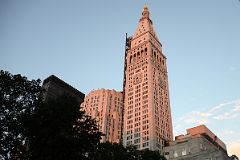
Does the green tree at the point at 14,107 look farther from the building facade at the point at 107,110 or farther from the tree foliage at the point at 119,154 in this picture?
the building facade at the point at 107,110

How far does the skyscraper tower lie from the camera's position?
125 m

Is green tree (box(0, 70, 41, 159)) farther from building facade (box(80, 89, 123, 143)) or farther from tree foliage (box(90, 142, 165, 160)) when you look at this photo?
building facade (box(80, 89, 123, 143))

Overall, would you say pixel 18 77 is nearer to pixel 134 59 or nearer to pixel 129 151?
pixel 129 151

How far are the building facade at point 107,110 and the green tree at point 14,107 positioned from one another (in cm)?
13312

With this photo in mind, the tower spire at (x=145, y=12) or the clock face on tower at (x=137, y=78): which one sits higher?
the tower spire at (x=145, y=12)

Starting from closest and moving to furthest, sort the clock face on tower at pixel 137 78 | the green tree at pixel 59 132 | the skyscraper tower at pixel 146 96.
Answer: the green tree at pixel 59 132 → the skyscraper tower at pixel 146 96 → the clock face on tower at pixel 137 78

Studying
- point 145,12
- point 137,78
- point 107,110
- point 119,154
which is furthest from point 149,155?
point 145,12

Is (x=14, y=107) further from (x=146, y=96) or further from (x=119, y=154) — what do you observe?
(x=146, y=96)

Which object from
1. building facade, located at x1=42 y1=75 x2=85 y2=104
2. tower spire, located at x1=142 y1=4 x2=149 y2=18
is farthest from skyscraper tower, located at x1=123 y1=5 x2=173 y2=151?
building facade, located at x1=42 y1=75 x2=85 y2=104

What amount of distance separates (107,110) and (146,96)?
45.3m

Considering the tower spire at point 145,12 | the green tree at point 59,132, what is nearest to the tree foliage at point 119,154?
the green tree at point 59,132

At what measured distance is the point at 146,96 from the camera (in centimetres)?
13512

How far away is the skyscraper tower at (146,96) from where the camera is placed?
124688 millimetres

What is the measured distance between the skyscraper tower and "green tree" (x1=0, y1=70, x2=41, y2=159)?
9164cm
